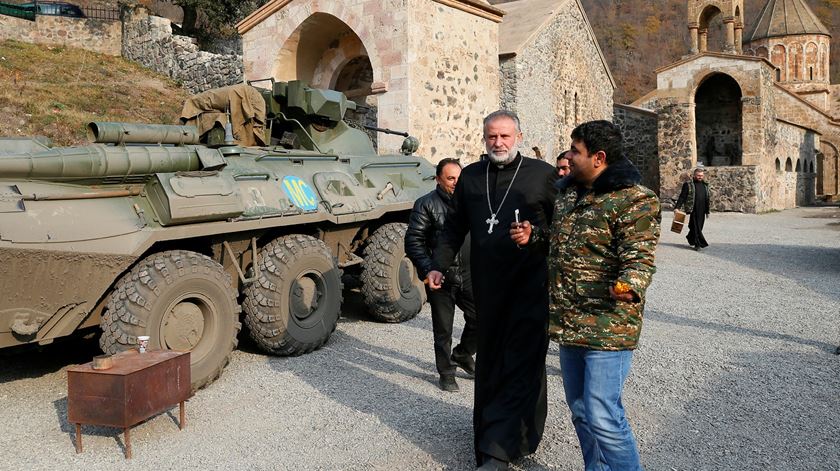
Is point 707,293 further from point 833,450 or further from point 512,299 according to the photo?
point 512,299

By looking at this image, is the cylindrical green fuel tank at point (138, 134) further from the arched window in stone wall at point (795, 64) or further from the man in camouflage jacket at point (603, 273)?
the arched window in stone wall at point (795, 64)

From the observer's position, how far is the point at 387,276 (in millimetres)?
7008

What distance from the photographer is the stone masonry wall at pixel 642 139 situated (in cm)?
2567

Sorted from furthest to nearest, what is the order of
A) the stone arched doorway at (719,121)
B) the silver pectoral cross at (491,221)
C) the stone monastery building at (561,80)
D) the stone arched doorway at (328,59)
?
1. the stone arched doorway at (719,121)
2. the stone arched doorway at (328,59)
3. the stone monastery building at (561,80)
4. the silver pectoral cross at (491,221)

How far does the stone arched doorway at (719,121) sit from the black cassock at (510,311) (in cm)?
2462

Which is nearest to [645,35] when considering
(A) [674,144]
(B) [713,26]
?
(B) [713,26]

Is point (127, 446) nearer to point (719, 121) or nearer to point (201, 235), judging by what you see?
point (201, 235)

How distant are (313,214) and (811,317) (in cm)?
505

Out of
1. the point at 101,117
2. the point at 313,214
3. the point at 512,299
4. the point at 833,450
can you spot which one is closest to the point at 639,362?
the point at 833,450

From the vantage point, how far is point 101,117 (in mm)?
18281

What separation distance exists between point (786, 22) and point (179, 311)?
41118 millimetres

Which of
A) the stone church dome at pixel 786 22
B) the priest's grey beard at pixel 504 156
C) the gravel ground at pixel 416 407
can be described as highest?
the stone church dome at pixel 786 22

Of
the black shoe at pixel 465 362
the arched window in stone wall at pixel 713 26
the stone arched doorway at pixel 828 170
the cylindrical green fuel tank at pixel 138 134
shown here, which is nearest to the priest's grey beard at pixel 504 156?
the black shoe at pixel 465 362

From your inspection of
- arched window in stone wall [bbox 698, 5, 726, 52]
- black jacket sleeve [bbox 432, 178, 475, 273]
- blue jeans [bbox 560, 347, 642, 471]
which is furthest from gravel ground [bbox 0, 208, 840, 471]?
arched window in stone wall [bbox 698, 5, 726, 52]
